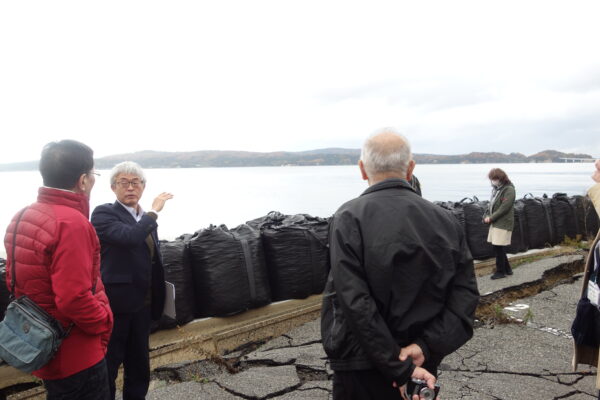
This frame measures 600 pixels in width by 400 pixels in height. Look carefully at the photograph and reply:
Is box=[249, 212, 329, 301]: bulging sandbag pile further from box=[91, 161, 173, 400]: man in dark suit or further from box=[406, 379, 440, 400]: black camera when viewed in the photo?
box=[406, 379, 440, 400]: black camera

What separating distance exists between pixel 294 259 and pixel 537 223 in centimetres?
518

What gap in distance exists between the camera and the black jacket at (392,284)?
5.11 feet

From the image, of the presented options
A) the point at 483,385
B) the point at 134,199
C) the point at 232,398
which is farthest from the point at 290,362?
the point at 134,199

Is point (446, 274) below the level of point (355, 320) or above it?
above

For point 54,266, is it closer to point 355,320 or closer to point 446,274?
point 355,320

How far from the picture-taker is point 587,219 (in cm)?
853

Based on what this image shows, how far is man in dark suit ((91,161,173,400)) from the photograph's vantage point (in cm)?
246

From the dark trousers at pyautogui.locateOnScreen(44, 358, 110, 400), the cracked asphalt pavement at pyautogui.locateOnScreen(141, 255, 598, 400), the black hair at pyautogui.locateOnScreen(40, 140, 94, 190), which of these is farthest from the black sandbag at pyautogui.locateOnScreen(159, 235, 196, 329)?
the black hair at pyautogui.locateOnScreen(40, 140, 94, 190)

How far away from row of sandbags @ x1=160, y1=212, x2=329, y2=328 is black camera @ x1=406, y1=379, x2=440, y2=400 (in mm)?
1870

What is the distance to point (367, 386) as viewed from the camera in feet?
5.39

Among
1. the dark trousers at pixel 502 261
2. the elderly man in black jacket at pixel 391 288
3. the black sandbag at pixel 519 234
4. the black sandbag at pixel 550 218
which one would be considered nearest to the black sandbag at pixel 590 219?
the black sandbag at pixel 550 218

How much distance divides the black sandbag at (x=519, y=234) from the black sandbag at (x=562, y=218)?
83cm

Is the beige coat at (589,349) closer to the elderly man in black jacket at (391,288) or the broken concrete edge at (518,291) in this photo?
the elderly man in black jacket at (391,288)

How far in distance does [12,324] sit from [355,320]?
126 centimetres
